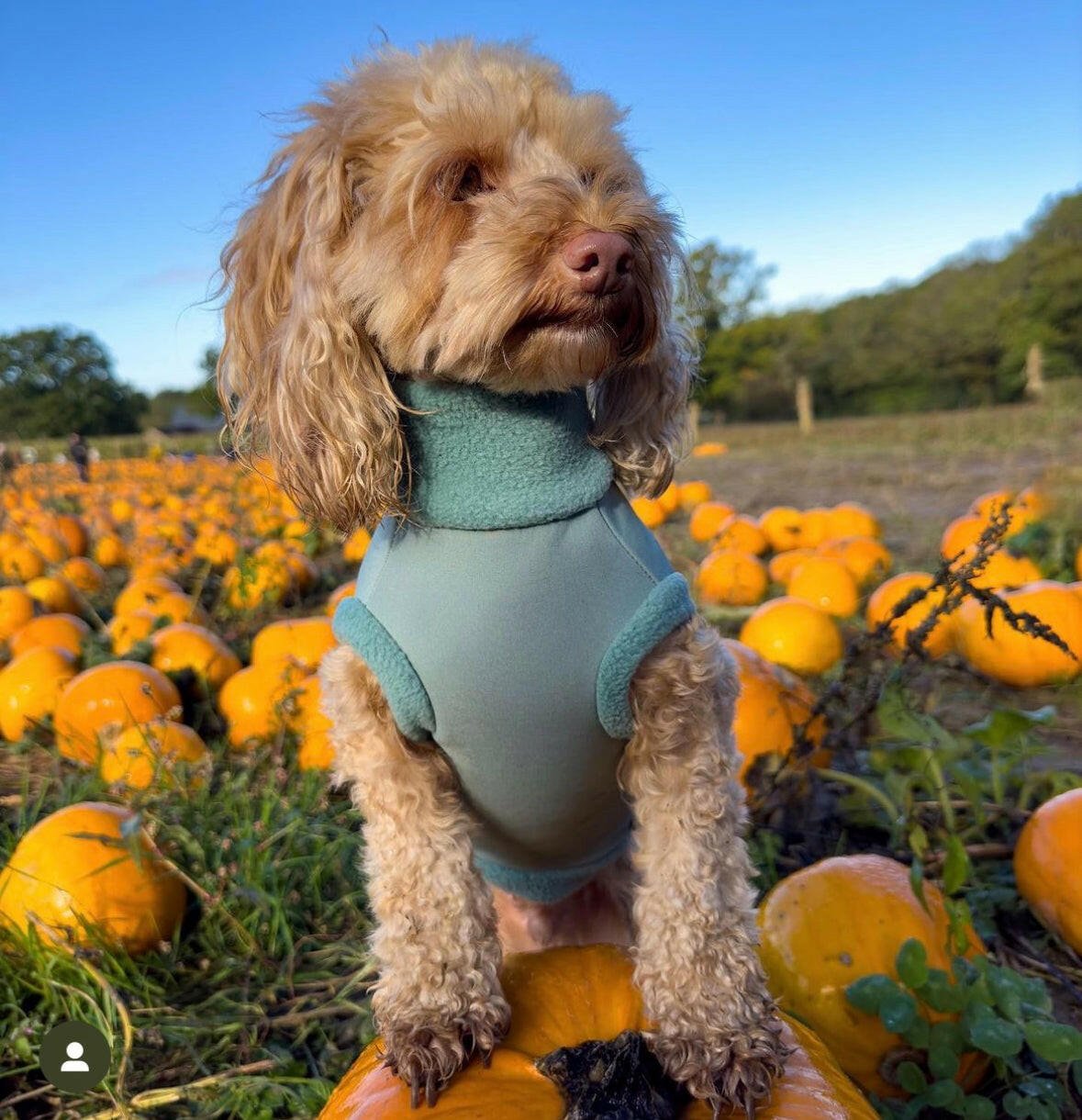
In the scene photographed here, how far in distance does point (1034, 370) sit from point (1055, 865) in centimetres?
3099

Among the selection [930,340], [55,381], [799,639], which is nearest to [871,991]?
[799,639]

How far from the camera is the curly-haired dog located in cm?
172

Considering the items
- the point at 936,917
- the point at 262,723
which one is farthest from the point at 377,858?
the point at 262,723

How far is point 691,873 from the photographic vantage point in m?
1.80

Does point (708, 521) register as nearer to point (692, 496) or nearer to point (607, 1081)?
point (692, 496)

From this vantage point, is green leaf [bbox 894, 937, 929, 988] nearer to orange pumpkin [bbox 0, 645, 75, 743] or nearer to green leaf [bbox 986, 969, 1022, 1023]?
green leaf [bbox 986, 969, 1022, 1023]

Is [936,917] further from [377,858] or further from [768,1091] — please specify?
[377,858]

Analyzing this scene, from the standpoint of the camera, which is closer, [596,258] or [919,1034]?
[596,258]

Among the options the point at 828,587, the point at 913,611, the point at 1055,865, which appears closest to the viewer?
the point at 1055,865

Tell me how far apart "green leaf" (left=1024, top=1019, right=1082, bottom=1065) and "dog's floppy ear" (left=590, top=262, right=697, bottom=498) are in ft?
4.24

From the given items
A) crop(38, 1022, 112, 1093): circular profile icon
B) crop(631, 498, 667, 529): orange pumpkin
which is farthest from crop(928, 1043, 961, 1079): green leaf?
crop(631, 498, 667, 529): orange pumpkin

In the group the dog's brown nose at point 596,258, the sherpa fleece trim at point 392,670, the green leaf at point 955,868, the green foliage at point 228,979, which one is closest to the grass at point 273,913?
the green foliage at point 228,979

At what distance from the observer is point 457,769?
190 cm

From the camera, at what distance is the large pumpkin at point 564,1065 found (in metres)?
1.47
